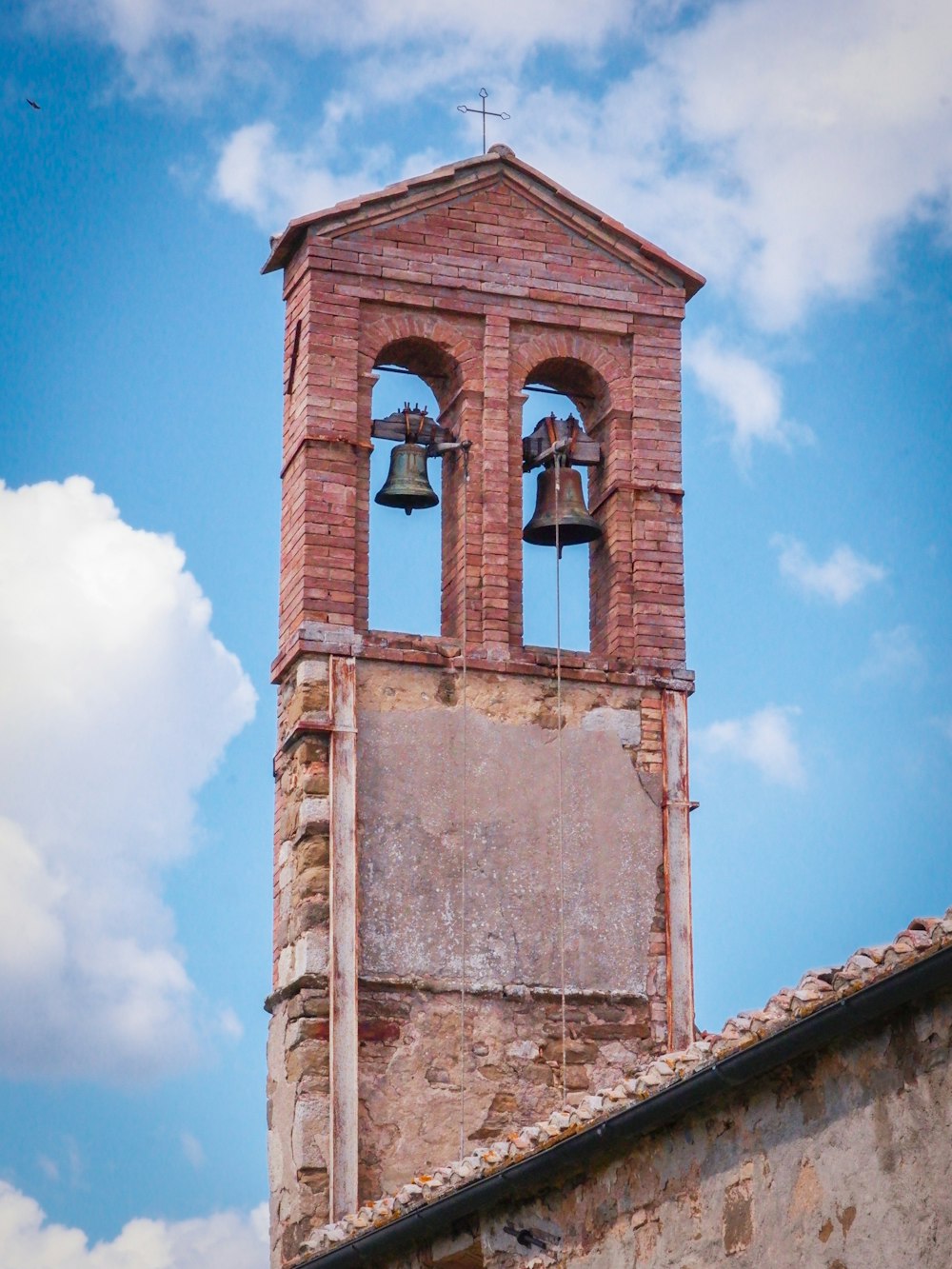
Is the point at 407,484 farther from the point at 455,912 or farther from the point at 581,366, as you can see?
the point at 455,912

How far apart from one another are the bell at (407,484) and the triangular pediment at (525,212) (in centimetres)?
124

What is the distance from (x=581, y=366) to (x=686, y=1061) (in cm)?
584

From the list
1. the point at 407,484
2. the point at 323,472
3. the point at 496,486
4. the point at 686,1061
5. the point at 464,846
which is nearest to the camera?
the point at 686,1061

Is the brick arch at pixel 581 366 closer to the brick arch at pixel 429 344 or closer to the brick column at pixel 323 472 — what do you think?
the brick arch at pixel 429 344

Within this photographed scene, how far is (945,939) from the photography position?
6.78 metres

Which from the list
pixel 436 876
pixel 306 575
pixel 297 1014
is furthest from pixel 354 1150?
pixel 306 575

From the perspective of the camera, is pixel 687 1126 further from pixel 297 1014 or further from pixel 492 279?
pixel 492 279

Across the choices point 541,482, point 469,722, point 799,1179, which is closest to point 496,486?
point 541,482

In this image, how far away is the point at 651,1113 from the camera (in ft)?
26.5

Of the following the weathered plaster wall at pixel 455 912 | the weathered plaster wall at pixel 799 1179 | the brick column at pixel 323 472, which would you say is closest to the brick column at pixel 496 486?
the weathered plaster wall at pixel 455 912

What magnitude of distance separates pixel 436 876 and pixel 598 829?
2.96ft

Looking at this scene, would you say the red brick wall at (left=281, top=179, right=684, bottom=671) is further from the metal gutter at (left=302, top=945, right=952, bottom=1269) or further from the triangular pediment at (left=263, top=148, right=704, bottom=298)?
the metal gutter at (left=302, top=945, right=952, bottom=1269)

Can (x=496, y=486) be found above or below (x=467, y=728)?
above

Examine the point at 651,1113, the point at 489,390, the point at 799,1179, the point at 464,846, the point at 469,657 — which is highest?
the point at 489,390
